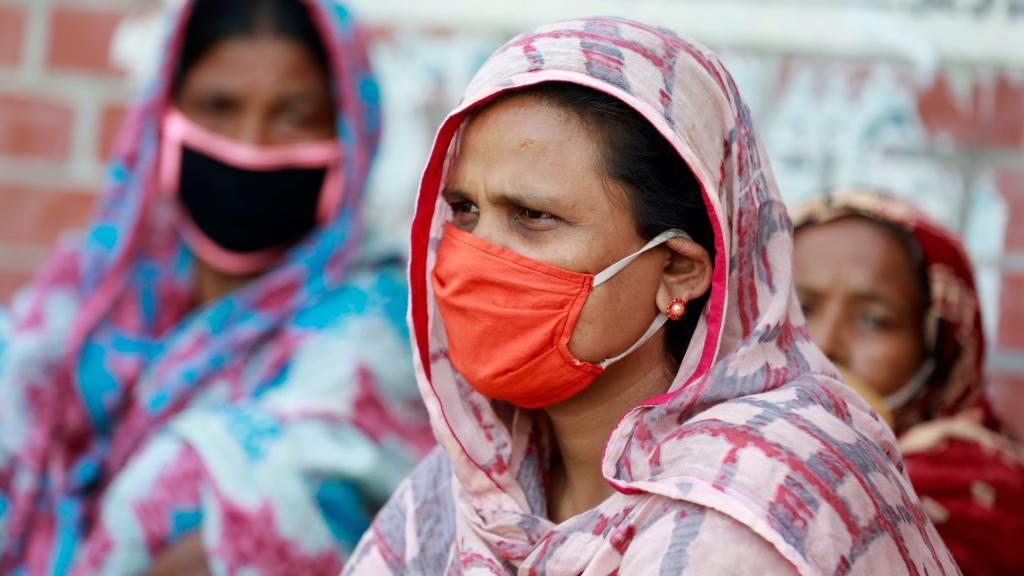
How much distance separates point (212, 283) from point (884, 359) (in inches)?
66.7

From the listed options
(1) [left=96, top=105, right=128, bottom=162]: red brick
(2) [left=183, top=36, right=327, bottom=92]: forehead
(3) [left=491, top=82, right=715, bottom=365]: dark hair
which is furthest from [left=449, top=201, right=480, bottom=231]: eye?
(1) [left=96, top=105, right=128, bottom=162]: red brick

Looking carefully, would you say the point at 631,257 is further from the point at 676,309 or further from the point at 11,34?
the point at 11,34

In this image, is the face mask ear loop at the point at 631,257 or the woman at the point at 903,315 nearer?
the face mask ear loop at the point at 631,257

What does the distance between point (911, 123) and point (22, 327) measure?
2.35 metres

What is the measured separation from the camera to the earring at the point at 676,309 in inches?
75.9

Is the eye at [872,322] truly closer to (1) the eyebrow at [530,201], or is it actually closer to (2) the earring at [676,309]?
(2) the earring at [676,309]

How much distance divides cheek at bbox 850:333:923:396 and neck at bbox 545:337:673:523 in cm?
107

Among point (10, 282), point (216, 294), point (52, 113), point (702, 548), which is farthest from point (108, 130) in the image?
point (702, 548)

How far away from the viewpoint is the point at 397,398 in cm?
311

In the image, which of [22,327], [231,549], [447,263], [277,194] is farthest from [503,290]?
[22,327]

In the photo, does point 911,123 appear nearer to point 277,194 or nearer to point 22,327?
point 277,194

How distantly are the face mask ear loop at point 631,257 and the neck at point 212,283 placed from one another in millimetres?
1722

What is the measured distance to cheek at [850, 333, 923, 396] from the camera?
2.96 meters


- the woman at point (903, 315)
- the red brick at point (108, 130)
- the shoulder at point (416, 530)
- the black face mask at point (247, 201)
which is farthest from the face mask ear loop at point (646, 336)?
the red brick at point (108, 130)
